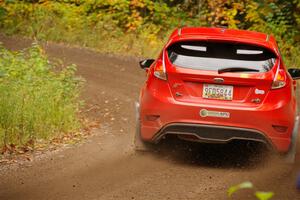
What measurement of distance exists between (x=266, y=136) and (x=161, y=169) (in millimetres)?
1280

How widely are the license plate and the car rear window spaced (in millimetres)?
215

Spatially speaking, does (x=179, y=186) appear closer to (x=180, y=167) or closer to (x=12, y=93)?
(x=180, y=167)

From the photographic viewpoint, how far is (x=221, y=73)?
823 centimetres

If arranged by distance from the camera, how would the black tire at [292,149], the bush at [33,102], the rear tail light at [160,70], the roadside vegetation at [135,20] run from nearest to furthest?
the rear tail light at [160,70] < the black tire at [292,149] < the bush at [33,102] < the roadside vegetation at [135,20]

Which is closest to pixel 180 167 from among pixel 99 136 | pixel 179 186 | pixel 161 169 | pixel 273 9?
pixel 161 169

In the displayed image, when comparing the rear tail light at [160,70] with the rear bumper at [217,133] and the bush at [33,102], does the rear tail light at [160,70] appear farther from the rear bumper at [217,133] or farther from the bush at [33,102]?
the bush at [33,102]

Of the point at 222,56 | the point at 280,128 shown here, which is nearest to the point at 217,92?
the point at 222,56

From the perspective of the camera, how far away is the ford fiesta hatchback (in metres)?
8.22

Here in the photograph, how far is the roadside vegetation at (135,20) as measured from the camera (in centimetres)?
2102

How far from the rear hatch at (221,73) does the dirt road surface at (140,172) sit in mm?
894

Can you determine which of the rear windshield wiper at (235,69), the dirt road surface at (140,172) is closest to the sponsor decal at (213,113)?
the rear windshield wiper at (235,69)

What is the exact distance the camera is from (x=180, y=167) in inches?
343

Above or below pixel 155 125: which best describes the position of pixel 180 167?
below

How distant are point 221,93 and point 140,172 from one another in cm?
130
